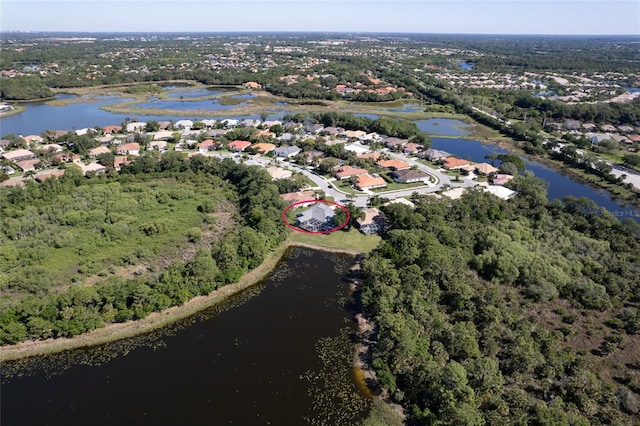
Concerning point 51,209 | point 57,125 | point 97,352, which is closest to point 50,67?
→ point 57,125

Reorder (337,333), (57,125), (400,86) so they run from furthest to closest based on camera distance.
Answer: (400,86)
(57,125)
(337,333)

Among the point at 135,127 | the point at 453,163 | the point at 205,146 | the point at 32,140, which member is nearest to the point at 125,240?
the point at 205,146

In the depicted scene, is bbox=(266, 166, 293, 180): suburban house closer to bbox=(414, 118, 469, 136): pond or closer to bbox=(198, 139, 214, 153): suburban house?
bbox=(198, 139, 214, 153): suburban house

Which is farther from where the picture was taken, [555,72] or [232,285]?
[555,72]

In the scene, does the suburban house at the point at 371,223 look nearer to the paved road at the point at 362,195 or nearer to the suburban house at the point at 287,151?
the paved road at the point at 362,195

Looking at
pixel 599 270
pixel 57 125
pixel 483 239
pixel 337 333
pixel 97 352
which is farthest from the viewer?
pixel 57 125

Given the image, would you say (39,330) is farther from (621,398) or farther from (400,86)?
(400,86)

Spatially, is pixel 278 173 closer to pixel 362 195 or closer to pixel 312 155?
pixel 312 155

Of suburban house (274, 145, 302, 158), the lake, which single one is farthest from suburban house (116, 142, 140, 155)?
the lake
